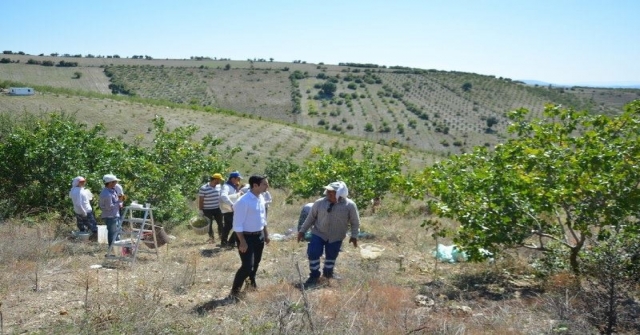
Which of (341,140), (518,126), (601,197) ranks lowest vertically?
(341,140)

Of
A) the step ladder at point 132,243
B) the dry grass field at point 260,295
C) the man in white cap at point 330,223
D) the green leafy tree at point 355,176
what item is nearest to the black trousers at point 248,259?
the dry grass field at point 260,295

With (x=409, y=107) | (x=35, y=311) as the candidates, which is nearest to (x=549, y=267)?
(x=35, y=311)

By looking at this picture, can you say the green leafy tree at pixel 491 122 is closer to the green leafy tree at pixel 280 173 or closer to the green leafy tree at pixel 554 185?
the green leafy tree at pixel 280 173

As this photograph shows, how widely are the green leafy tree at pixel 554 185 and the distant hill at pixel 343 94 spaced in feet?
142

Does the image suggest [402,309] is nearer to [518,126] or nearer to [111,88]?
[518,126]

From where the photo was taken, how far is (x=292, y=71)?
261 feet

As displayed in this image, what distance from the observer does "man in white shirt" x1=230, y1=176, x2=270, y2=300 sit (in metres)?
6.29

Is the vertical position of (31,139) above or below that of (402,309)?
above

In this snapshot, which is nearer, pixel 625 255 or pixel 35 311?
pixel 35 311

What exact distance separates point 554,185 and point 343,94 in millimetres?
64321

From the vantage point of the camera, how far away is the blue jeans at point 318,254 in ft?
23.5

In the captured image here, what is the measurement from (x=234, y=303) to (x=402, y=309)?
75.5 inches

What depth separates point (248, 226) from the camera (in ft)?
20.7

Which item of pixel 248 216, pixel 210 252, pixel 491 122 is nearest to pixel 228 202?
pixel 210 252
